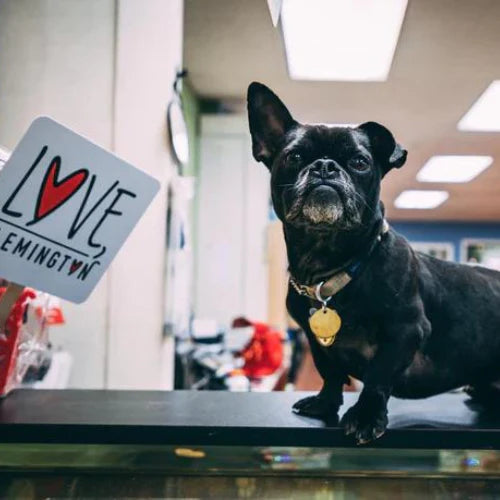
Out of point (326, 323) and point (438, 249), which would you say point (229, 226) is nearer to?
point (438, 249)

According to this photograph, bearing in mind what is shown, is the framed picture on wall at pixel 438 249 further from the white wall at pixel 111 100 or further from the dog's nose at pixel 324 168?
the white wall at pixel 111 100

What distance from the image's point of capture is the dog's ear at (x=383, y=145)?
606 mm

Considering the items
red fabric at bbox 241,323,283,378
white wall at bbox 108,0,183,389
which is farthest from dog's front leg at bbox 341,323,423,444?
red fabric at bbox 241,323,283,378

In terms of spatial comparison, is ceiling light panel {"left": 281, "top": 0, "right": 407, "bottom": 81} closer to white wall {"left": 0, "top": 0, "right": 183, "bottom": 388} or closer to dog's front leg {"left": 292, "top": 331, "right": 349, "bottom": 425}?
white wall {"left": 0, "top": 0, "right": 183, "bottom": 388}

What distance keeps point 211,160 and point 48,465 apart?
87 cm

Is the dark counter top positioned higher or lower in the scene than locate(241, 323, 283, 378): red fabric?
lower

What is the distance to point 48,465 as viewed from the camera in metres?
0.60

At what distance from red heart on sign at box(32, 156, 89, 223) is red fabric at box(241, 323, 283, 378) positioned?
1175 millimetres

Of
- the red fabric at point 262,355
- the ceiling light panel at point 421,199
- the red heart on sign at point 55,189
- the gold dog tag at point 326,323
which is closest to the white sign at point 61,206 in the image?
the red heart on sign at point 55,189

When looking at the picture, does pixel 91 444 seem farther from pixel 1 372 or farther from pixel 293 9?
pixel 293 9

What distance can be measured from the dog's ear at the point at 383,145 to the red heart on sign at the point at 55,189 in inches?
11.9

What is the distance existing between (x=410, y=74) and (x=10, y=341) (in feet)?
2.24

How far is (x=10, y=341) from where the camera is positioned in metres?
0.73

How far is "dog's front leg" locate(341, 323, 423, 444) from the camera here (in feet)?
1.87
